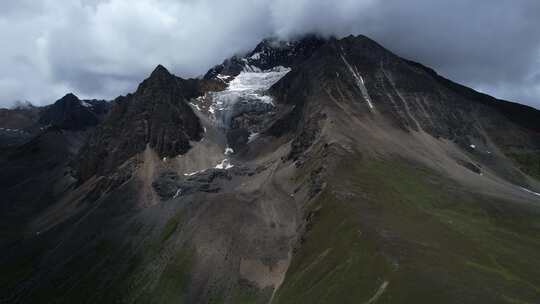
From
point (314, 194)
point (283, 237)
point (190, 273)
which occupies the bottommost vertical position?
point (190, 273)

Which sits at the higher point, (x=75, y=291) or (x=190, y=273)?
(x=190, y=273)

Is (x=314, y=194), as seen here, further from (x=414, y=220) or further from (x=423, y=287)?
(x=423, y=287)

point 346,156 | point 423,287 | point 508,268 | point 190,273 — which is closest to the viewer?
point 423,287

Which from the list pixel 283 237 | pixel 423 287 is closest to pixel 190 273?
pixel 283 237

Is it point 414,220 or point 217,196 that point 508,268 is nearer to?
point 414,220

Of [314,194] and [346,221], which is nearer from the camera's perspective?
[346,221]

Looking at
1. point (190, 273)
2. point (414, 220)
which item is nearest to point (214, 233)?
point (190, 273)

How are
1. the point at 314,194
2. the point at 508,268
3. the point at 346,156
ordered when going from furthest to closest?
the point at 346,156
the point at 314,194
the point at 508,268
